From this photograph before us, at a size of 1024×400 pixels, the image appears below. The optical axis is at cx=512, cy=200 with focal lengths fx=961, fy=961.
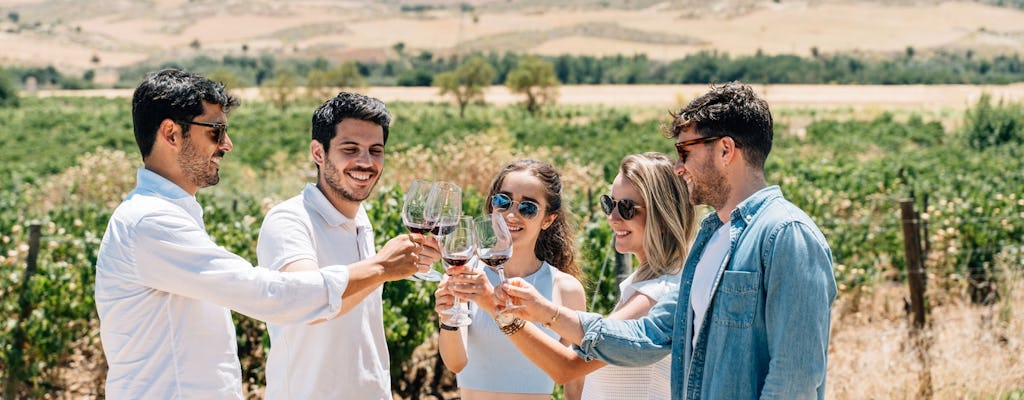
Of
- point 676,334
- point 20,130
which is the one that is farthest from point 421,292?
point 20,130

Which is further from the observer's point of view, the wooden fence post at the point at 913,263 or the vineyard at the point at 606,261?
the wooden fence post at the point at 913,263

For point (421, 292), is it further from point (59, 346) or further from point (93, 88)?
point (93, 88)

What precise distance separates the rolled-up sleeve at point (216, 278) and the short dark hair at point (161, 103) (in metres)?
0.29

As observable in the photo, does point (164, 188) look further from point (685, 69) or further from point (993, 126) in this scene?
point (685, 69)

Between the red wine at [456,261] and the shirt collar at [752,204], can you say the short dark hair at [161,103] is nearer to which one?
A: the red wine at [456,261]

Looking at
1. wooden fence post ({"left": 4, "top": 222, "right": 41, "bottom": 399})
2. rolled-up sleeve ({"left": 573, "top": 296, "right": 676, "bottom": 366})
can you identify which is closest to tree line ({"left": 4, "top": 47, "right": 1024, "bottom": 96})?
wooden fence post ({"left": 4, "top": 222, "right": 41, "bottom": 399})

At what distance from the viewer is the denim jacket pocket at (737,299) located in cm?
253

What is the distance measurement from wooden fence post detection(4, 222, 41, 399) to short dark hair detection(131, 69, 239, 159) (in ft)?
12.6

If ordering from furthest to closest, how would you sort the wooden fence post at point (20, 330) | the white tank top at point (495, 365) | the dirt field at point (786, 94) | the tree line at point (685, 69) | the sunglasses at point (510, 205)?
the tree line at point (685, 69) → the dirt field at point (786, 94) → the wooden fence post at point (20, 330) → the sunglasses at point (510, 205) → the white tank top at point (495, 365)

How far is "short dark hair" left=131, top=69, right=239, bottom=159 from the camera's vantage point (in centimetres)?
280

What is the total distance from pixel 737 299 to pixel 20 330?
5180 millimetres

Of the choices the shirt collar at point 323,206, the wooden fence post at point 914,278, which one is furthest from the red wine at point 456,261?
the wooden fence post at point 914,278

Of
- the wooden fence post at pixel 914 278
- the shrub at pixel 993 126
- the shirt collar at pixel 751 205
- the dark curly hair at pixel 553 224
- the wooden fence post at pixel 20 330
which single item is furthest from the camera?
the shrub at pixel 993 126

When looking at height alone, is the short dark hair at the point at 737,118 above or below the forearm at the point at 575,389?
above
